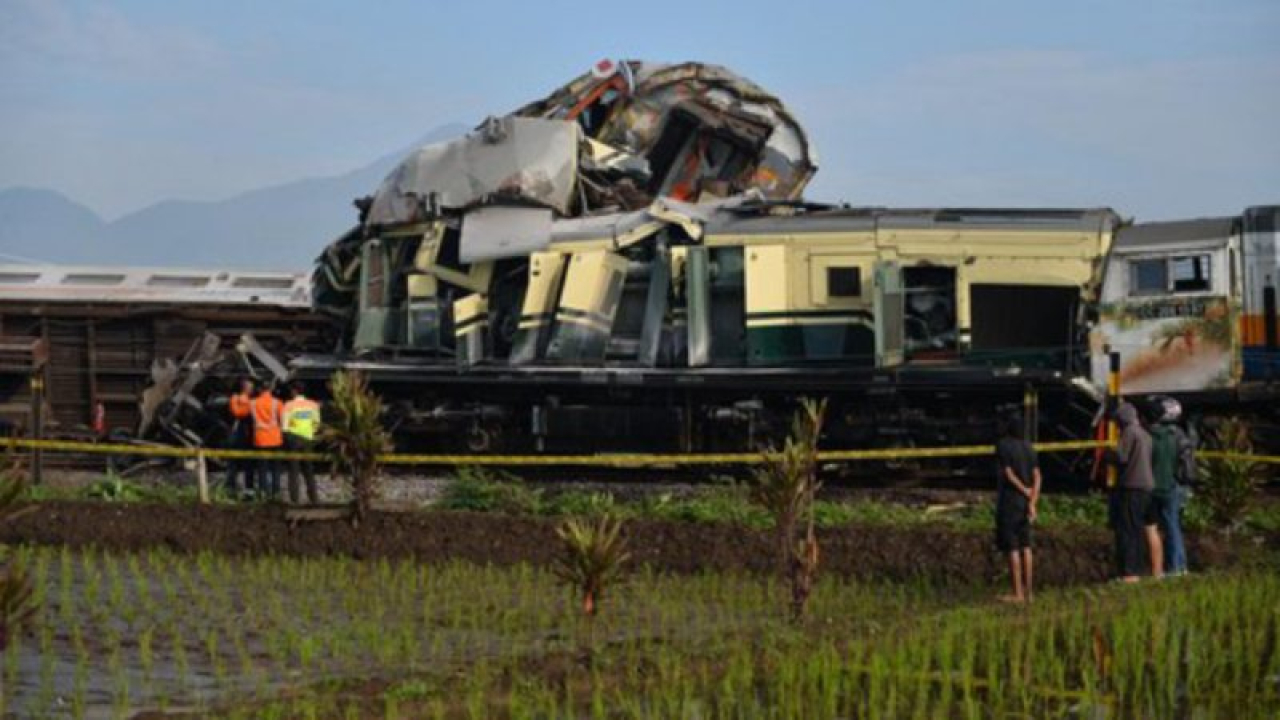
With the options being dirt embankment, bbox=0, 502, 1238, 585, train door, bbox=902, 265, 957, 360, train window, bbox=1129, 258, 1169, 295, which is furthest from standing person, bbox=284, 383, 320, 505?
train window, bbox=1129, 258, 1169, 295

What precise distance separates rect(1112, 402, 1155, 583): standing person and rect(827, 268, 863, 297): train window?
8.61 metres

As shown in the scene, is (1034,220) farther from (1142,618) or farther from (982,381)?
(1142,618)

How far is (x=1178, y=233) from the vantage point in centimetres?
2403

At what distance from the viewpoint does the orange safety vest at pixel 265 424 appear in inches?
931

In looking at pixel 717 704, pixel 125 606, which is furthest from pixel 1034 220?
pixel 717 704

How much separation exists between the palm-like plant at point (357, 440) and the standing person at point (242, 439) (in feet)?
11.4

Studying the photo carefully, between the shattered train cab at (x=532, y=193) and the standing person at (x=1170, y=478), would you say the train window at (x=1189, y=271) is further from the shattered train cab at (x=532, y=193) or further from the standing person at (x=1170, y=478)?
the shattered train cab at (x=532, y=193)

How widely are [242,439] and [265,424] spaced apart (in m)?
1.63

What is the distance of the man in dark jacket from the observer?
16.7m

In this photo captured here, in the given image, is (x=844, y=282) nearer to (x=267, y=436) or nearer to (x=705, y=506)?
(x=705, y=506)

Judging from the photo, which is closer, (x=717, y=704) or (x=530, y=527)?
(x=717, y=704)

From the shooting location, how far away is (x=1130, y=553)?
1681 centimetres

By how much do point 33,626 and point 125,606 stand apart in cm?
160

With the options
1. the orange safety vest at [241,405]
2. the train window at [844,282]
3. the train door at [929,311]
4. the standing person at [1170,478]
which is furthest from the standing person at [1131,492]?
the orange safety vest at [241,405]
